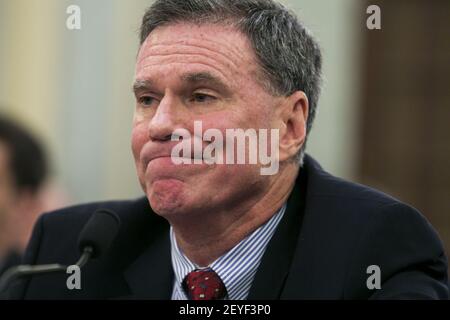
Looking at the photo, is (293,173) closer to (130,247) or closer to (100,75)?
(130,247)

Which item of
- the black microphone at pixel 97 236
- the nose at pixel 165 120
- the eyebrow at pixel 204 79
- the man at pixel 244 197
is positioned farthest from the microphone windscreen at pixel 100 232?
the eyebrow at pixel 204 79

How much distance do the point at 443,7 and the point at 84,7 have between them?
261cm

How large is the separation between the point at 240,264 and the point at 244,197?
196 millimetres

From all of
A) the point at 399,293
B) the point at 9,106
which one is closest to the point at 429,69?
the point at 9,106

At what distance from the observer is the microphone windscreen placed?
3.19 meters

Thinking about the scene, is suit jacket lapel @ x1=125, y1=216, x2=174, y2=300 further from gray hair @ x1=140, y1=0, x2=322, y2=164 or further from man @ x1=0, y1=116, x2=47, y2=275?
man @ x1=0, y1=116, x2=47, y2=275

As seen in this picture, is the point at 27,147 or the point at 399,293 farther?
the point at 27,147

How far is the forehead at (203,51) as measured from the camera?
3105 millimetres

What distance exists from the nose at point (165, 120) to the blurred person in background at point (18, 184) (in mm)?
2419

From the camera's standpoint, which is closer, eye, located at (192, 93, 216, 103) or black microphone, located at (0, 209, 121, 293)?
eye, located at (192, 93, 216, 103)

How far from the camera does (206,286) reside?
322 centimetres

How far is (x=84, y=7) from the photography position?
8.05m

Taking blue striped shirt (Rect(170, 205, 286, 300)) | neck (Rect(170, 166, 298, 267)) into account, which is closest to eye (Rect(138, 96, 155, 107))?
neck (Rect(170, 166, 298, 267))
